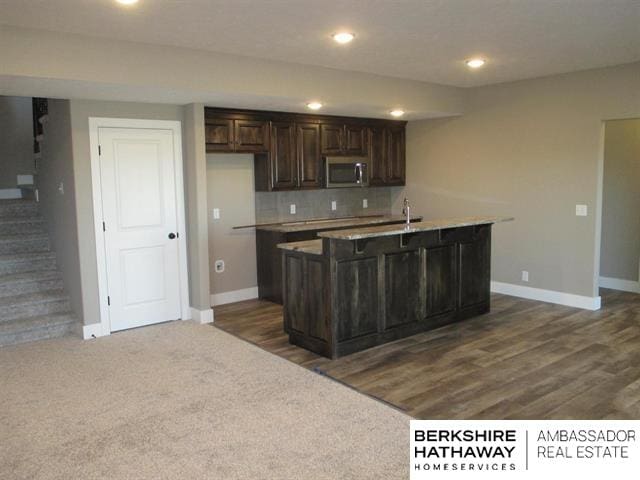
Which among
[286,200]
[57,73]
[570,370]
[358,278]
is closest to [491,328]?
[570,370]

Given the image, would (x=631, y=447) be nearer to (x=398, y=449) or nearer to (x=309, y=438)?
(x=398, y=449)

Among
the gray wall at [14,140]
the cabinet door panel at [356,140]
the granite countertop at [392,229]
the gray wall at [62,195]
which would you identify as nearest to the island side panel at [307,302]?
the granite countertop at [392,229]

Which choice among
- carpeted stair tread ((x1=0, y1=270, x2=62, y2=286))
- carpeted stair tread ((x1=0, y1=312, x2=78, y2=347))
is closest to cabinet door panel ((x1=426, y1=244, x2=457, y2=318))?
carpeted stair tread ((x1=0, y1=312, x2=78, y2=347))

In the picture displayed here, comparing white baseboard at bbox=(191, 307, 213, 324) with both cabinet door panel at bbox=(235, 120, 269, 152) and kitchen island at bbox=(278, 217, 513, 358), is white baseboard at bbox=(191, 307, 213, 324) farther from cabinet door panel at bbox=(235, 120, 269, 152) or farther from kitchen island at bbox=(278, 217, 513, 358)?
cabinet door panel at bbox=(235, 120, 269, 152)

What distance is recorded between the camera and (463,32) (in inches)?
163

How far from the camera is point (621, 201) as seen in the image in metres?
6.84

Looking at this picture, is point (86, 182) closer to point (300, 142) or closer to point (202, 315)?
point (202, 315)

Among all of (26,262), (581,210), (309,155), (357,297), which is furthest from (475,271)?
(26,262)

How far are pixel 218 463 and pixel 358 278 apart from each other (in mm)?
2058

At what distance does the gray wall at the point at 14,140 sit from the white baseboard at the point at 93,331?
133 inches

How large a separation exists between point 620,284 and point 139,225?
5.86m

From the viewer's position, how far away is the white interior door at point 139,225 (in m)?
5.31

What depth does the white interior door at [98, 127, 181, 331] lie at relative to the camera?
209 inches

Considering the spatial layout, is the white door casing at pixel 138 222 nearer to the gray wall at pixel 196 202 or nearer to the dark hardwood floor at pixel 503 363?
the gray wall at pixel 196 202
